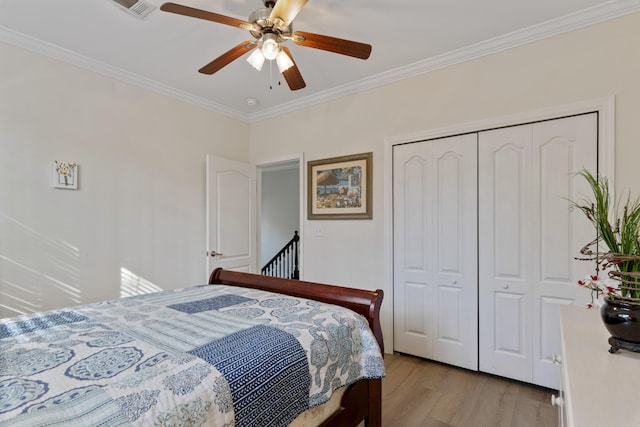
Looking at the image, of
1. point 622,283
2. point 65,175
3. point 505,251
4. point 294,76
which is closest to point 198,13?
point 294,76

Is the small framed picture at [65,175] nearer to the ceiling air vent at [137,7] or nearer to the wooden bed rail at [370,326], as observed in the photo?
the ceiling air vent at [137,7]

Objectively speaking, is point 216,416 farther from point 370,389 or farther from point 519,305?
point 519,305

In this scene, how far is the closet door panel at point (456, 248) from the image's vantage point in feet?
8.48

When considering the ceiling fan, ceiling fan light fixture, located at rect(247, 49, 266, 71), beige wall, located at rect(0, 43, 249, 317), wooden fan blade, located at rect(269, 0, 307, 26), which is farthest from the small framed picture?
wooden fan blade, located at rect(269, 0, 307, 26)

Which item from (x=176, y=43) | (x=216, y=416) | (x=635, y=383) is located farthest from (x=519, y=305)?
(x=176, y=43)

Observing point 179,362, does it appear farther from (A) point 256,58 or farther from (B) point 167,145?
(B) point 167,145

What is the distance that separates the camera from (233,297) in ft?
6.55

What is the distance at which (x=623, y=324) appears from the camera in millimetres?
1012

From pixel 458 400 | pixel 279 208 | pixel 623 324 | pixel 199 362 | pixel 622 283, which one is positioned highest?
pixel 279 208

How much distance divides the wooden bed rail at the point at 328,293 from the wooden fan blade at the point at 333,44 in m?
1.37

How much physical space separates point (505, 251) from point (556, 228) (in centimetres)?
37

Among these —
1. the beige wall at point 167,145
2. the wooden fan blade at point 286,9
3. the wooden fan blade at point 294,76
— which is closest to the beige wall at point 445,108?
the beige wall at point 167,145

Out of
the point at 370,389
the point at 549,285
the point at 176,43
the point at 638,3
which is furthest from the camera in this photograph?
the point at 176,43

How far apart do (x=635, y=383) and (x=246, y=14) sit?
2558 millimetres
